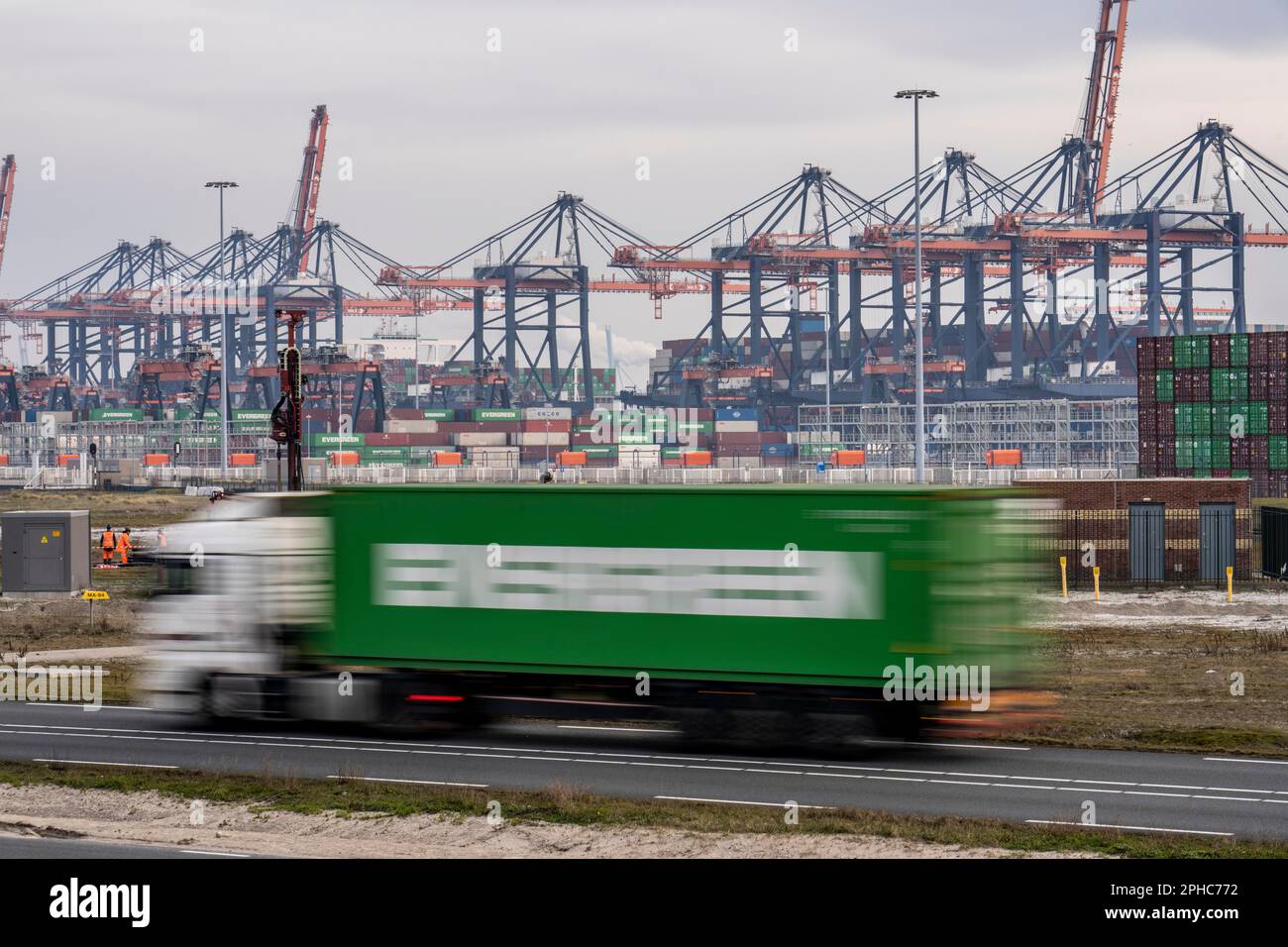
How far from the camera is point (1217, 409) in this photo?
240ft

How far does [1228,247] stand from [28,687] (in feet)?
523

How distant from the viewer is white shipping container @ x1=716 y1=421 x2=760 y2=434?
568ft

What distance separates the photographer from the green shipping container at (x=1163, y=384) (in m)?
73.8

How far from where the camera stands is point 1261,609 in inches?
1535

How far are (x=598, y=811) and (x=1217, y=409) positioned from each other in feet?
208

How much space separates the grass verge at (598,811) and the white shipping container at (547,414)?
15215cm

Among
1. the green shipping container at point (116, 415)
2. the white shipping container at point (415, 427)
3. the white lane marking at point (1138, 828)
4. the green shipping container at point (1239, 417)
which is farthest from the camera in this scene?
the green shipping container at point (116, 415)

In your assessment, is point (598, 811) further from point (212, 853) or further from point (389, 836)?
point (212, 853)

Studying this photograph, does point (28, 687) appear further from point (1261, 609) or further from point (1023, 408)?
point (1023, 408)

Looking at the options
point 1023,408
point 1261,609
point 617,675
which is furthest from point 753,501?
point 1023,408

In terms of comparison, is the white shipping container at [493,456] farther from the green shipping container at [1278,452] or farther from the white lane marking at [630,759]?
the white lane marking at [630,759]

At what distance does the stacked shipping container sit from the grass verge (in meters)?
61.1

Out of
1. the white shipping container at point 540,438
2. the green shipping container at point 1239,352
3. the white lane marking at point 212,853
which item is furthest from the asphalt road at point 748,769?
the white shipping container at point 540,438

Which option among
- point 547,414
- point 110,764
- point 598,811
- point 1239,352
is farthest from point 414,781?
point 547,414
